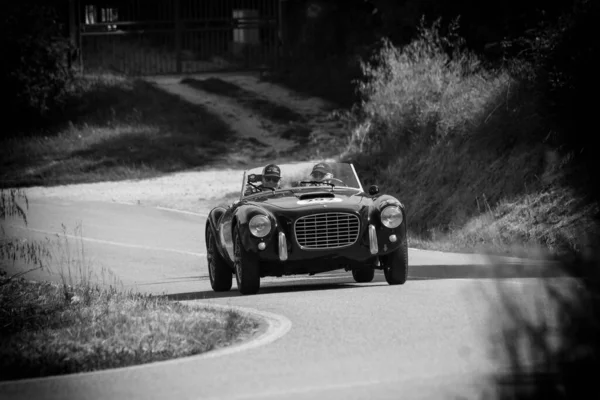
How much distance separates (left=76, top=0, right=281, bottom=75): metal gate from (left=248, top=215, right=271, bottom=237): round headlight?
116ft

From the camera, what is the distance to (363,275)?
16.6m

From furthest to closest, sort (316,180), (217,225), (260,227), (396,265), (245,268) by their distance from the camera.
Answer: (316,180) → (217,225) → (396,265) → (245,268) → (260,227)

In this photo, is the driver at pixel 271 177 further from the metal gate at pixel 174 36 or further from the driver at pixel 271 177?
the metal gate at pixel 174 36

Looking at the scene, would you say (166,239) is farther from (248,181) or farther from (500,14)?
(500,14)

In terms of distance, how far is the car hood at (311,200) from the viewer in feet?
48.6

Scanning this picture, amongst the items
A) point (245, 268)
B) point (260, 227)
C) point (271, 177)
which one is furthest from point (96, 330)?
point (271, 177)

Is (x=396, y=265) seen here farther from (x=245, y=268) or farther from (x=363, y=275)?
(x=245, y=268)

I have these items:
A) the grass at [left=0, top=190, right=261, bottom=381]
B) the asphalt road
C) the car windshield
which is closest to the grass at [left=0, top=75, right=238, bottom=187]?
the asphalt road

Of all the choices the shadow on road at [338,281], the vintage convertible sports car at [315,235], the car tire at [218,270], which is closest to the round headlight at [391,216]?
the vintage convertible sports car at [315,235]

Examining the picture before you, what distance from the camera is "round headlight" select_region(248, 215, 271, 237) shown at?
A: 47.6 feet

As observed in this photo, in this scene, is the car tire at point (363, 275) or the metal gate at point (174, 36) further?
the metal gate at point (174, 36)

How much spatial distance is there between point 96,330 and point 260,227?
3829 mm

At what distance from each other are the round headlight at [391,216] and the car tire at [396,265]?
0.35 metres

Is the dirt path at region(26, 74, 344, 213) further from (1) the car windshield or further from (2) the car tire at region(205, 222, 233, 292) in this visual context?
(2) the car tire at region(205, 222, 233, 292)
